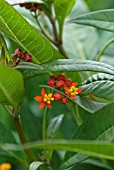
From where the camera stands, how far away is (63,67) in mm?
925

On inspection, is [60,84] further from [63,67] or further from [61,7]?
[61,7]

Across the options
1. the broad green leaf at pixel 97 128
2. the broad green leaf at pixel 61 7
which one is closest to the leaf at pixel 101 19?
the broad green leaf at pixel 61 7

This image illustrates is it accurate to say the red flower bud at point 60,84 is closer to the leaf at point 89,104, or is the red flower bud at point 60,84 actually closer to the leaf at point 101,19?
the leaf at point 89,104

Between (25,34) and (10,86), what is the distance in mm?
121

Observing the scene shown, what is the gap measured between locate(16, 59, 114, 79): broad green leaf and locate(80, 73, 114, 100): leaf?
0.10 feet

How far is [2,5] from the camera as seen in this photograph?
901mm

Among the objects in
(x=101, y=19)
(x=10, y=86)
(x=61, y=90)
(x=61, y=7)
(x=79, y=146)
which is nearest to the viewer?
(x=79, y=146)

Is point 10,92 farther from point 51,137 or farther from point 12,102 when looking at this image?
point 51,137

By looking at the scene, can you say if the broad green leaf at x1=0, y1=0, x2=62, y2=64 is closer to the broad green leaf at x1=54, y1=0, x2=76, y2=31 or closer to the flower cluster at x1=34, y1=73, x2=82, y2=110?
the flower cluster at x1=34, y1=73, x2=82, y2=110

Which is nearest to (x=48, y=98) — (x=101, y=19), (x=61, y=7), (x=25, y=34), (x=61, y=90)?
(x=61, y=90)

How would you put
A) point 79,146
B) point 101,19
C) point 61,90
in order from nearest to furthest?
point 79,146, point 61,90, point 101,19

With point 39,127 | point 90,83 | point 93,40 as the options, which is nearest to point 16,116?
point 90,83

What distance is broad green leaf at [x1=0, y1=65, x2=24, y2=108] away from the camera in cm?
83

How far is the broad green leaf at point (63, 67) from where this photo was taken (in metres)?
0.92
